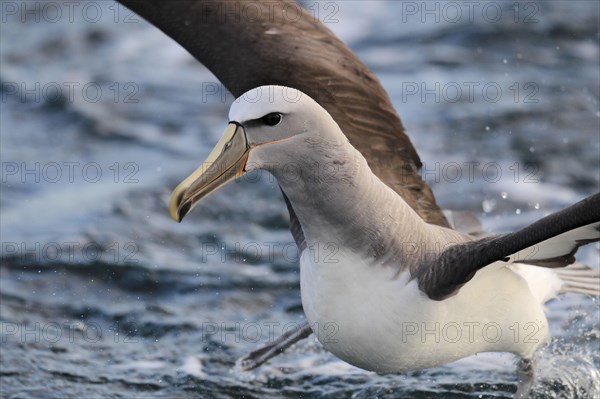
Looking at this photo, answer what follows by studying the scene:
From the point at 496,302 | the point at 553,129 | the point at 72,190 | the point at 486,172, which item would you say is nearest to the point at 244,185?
the point at 72,190

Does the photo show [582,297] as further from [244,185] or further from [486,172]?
[244,185]

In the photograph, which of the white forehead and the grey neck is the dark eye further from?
the grey neck

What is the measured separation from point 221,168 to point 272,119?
33 cm

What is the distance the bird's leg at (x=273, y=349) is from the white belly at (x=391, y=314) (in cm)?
158

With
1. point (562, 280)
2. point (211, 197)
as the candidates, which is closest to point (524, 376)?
point (562, 280)

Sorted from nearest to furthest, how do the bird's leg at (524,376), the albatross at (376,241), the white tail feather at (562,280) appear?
the albatross at (376,241) < the white tail feather at (562,280) < the bird's leg at (524,376)

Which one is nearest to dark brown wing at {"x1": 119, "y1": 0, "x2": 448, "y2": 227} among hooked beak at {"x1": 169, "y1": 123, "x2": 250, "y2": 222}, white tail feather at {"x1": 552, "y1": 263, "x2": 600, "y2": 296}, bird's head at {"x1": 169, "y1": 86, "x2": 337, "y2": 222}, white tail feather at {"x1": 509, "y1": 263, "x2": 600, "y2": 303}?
white tail feather at {"x1": 509, "y1": 263, "x2": 600, "y2": 303}

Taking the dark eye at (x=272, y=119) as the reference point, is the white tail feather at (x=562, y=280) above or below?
below

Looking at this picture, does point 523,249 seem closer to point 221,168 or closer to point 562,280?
point 221,168

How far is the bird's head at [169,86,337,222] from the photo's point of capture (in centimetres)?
527

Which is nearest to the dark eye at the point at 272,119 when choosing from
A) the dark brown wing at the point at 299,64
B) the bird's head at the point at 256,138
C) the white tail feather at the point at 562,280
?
the bird's head at the point at 256,138

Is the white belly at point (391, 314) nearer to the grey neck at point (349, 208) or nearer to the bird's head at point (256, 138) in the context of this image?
the grey neck at point (349, 208)

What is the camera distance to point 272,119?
Result: 535 cm

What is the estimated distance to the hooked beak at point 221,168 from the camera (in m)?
5.27
